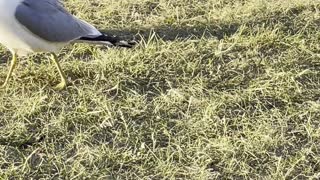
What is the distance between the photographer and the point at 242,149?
11.5 ft

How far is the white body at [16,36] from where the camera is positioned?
375cm

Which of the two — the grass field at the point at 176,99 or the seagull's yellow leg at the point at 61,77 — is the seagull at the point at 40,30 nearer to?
the seagull's yellow leg at the point at 61,77

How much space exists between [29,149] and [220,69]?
1395 mm

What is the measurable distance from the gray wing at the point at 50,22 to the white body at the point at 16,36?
0.03 metres

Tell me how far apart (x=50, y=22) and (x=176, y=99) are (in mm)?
861

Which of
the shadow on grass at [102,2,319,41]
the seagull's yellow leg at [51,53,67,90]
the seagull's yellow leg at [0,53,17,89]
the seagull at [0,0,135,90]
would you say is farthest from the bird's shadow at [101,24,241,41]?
the seagull's yellow leg at [0,53,17,89]

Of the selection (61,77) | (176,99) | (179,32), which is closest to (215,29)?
(179,32)

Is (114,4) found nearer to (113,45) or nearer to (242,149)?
(113,45)

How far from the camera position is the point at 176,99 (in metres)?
3.94

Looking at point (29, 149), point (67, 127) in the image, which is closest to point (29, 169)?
point (29, 149)

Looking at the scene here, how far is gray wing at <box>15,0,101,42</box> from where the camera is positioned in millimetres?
3814

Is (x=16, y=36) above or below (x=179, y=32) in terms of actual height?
above

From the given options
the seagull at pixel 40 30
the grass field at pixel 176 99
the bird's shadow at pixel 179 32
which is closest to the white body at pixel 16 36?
the seagull at pixel 40 30

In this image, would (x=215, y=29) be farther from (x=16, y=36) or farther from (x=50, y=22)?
(x=16, y=36)
